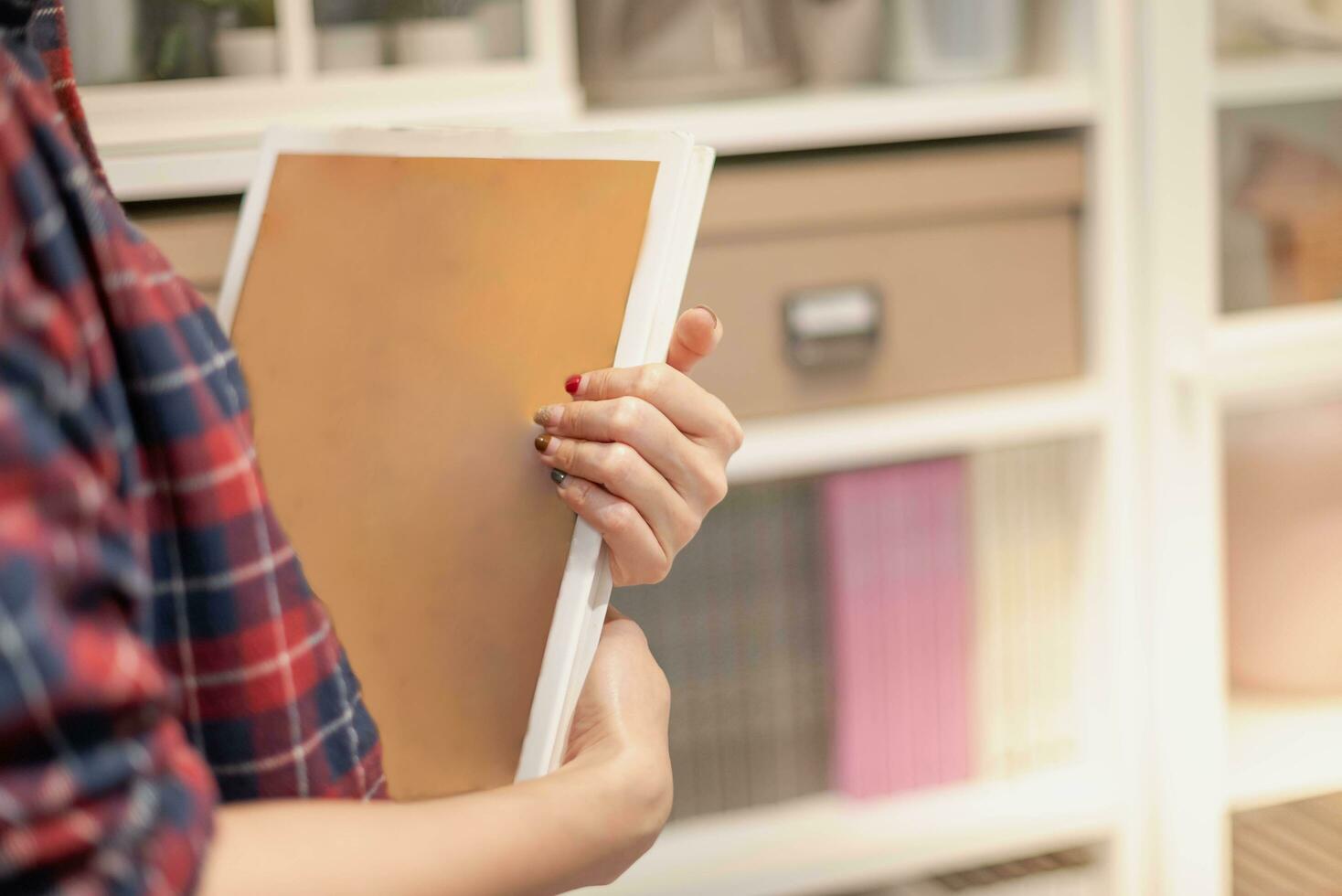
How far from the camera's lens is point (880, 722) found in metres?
1.27

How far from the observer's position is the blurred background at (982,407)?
1.12 m

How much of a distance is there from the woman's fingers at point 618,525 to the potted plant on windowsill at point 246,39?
0.65 m

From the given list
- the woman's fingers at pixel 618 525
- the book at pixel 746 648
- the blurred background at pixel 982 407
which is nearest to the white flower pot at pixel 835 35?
the blurred background at pixel 982 407

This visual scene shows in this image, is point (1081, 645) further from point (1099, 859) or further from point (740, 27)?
point (740, 27)

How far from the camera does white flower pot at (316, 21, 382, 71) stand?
108cm

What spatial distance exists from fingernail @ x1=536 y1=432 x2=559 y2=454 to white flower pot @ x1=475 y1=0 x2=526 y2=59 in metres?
0.65

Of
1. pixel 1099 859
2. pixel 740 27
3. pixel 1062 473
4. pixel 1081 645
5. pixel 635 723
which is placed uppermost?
pixel 740 27

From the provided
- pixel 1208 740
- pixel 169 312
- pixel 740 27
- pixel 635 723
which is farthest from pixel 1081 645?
pixel 169 312

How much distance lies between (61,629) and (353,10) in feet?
2.93

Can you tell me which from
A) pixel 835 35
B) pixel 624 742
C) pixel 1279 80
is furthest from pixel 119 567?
pixel 1279 80

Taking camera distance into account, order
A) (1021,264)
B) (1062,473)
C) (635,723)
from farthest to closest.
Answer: (1062,473) → (1021,264) → (635,723)

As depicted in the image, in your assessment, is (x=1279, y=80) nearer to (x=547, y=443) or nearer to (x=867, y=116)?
(x=867, y=116)

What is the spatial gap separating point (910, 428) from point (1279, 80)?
0.50 m

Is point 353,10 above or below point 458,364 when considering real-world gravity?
above
